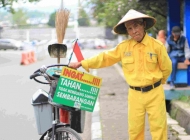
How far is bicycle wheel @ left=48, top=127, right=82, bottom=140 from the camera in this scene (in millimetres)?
4590

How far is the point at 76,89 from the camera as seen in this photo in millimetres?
4555

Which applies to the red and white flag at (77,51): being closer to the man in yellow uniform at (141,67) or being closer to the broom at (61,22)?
the man in yellow uniform at (141,67)

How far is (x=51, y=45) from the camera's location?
4953mm

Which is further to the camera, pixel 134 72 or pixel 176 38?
pixel 176 38

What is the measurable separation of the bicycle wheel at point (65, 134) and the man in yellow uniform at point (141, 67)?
67 centimetres

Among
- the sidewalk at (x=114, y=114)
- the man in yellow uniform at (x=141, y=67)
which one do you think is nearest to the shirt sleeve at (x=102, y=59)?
the man in yellow uniform at (x=141, y=67)

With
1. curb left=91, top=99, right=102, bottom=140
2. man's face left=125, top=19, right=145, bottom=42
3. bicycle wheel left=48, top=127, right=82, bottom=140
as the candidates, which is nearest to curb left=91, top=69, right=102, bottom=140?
curb left=91, top=99, right=102, bottom=140

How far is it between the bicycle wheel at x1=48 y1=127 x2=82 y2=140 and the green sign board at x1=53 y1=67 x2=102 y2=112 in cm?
27

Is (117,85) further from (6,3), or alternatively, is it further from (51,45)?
(6,3)

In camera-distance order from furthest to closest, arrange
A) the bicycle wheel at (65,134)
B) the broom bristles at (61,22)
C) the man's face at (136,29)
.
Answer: the broom bristles at (61,22), the man's face at (136,29), the bicycle wheel at (65,134)

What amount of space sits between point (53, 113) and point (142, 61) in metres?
1.12

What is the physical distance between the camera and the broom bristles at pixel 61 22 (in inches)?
199

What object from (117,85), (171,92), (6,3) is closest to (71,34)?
(6,3)

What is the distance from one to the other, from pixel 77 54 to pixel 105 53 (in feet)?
1.02
